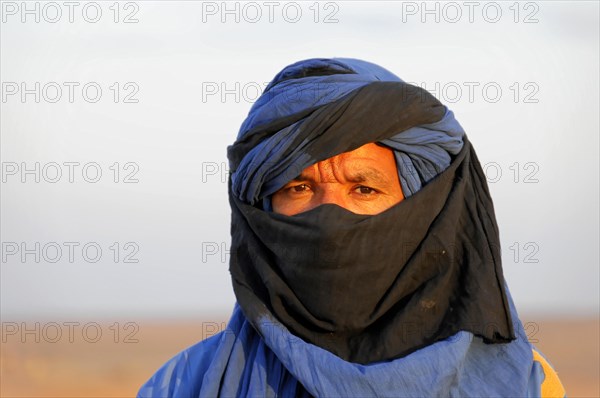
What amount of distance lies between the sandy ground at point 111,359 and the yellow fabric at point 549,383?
10.1 meters

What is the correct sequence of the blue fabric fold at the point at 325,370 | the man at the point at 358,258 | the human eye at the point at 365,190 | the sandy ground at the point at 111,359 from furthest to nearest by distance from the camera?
the sandy ground at the point at 111,359, the human eye at the point at 365,190, the man at the point at 358,258, the blue fabric fold at the point at 325,370

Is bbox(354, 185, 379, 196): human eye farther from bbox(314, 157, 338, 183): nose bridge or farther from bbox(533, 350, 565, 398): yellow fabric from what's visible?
bbox(533, 350, 565, 398): yellow fabric

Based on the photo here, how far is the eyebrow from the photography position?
316cm

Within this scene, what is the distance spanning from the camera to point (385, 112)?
3.15 meters

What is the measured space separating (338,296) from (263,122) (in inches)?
20.4

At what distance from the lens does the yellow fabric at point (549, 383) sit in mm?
3117

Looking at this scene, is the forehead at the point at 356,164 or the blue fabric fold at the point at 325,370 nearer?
the blue fabric fold at the point at 325,370

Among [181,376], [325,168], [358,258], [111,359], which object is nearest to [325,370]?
[358,258]

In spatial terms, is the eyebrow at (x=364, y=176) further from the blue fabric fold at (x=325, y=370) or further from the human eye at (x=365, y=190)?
the blue fabric fold at (x=325, y=370)

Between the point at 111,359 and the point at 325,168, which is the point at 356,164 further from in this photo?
the point at 111,359

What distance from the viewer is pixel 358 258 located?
312cm

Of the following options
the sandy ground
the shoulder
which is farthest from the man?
the sandy ground

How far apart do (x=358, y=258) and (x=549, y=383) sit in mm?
598

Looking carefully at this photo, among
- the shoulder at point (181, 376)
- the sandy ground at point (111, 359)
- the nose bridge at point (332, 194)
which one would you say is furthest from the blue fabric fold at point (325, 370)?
the sandy ground at point (111, 359)
